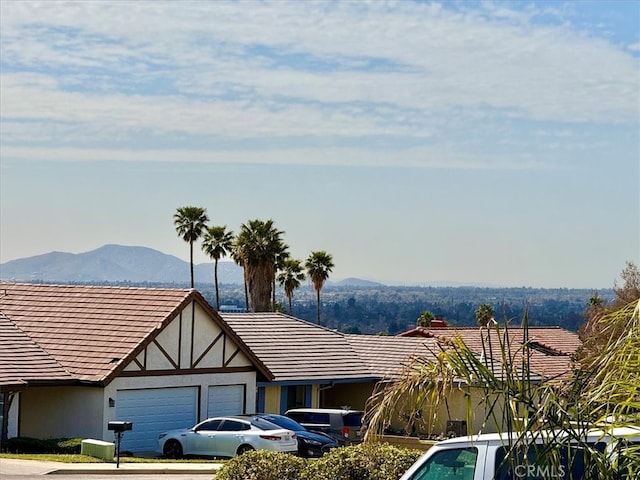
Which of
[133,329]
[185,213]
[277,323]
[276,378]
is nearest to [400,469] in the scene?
[133,329]

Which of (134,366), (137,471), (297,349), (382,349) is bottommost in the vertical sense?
(137,471)

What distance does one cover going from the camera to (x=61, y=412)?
39031 millimetres

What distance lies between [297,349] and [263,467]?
30.3 m

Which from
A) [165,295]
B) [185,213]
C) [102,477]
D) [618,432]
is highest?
[185,213]

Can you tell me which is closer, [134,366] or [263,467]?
[263,467]

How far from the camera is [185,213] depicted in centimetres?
9681

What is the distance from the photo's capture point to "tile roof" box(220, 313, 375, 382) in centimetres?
4709

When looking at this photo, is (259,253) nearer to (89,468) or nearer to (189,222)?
(189,222)

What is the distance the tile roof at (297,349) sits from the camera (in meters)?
47.1

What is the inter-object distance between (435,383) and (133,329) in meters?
32.4

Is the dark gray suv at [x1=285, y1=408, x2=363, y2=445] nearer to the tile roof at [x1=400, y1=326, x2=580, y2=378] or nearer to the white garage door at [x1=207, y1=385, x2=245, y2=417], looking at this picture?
the white garage door at [x1=207, y1=385, x2=245, y2=417]

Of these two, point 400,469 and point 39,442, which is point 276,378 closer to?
point 39,442

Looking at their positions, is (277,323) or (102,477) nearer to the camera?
(102,477)

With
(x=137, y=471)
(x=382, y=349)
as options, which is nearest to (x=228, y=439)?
(x=137, y=471)
